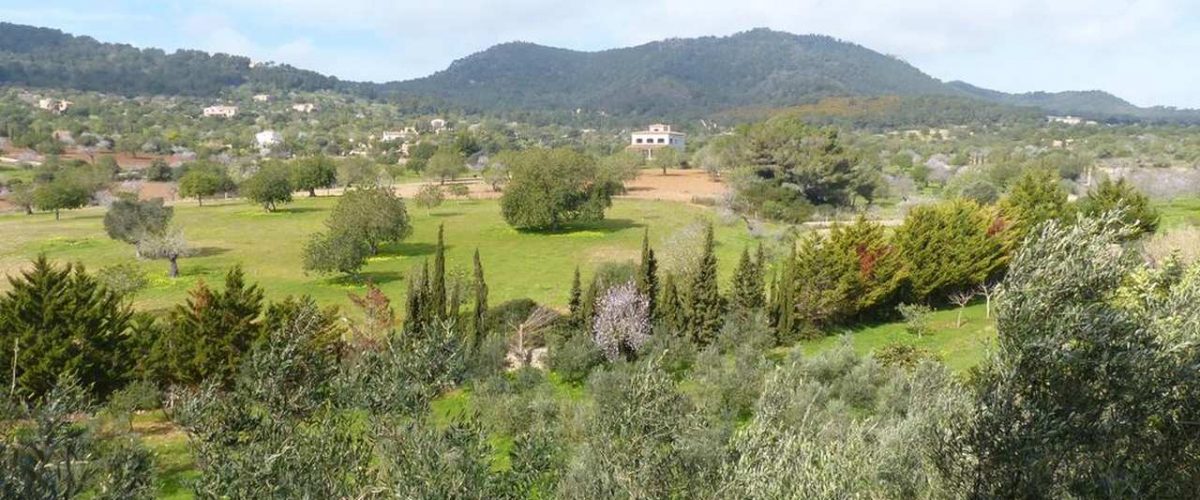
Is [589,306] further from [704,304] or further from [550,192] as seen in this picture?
[550,192]

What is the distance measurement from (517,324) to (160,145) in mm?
152261

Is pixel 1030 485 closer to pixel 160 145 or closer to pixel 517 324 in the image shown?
pixel 517 324

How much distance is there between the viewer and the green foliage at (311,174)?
83438 millimetres

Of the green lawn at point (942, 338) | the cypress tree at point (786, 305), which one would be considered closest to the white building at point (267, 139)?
the cypress tree at point (786, 305)

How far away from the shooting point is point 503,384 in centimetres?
2553

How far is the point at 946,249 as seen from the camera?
1487 inches

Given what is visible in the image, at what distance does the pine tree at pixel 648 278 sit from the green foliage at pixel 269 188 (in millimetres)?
51666

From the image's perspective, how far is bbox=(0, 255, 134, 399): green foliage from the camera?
2259cm

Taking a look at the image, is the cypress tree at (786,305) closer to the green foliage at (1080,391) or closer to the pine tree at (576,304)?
the pine tree at (576,304)

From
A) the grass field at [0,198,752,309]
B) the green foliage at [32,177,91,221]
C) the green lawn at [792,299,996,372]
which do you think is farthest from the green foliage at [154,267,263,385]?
the green foliage at [32,177,91,221]

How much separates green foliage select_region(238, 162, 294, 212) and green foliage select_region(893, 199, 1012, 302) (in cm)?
5950

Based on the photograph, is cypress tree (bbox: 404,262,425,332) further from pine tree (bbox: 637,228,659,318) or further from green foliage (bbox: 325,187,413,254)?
green foliage (bbox: 325,187,413,254)

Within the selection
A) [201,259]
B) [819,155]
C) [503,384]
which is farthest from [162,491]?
[819,155]

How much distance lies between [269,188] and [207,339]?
2018 inches
